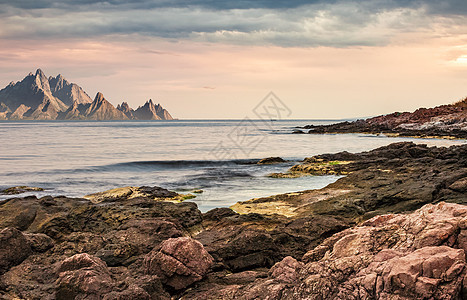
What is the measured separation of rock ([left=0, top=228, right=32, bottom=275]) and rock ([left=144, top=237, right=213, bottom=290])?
216 cm

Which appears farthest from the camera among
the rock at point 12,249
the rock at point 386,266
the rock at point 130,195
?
the rock at point 130,195

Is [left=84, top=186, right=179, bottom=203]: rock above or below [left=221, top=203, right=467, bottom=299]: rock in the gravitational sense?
below

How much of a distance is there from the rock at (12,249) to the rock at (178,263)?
2161 mm

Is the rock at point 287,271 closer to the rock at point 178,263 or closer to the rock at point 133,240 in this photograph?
the rock at point 178,263

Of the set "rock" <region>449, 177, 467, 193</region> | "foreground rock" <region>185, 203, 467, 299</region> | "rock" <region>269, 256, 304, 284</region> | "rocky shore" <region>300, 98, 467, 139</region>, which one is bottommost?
"rocky shore" <region>300, 98, 467, 139</region>

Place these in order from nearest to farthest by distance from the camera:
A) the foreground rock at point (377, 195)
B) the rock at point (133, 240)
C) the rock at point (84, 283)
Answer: the rock at point (84, 283), the rock at point (133, 240), the foreground rock at point (377, 195)

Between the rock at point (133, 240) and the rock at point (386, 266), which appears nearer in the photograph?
the rock at point (386, 266)

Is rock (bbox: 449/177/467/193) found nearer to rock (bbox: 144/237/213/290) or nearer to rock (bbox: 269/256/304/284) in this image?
rock (bbox: 269/256/304/284)

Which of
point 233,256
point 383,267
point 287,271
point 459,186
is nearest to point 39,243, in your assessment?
point 233,256

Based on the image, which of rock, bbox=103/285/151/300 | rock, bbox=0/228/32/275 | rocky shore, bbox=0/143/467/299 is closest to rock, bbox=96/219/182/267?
rocky shore, bbox=0/143/467/299

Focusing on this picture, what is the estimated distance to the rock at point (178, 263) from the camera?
17.5 ft

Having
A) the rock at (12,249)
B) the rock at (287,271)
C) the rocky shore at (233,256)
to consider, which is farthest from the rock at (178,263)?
the rock at (12,249)

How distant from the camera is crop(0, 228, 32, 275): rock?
580 cm

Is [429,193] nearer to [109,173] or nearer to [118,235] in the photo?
[118,235]
